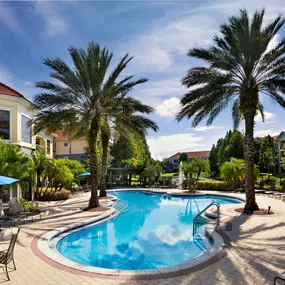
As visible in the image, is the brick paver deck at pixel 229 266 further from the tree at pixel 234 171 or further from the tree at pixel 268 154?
the tree at pixel 268 154

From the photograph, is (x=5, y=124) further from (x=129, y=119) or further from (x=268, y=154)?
(x=268, y=154)

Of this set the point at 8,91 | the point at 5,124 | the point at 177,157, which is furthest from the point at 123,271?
the point at 177,157

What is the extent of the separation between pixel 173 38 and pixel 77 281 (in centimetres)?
1262

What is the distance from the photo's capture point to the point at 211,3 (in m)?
12.5

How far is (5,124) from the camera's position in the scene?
21.3m

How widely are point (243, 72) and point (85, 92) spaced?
10.2 metres

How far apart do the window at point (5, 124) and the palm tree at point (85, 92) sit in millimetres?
4639

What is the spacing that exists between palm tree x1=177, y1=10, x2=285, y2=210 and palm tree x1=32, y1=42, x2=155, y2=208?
15.3 ft

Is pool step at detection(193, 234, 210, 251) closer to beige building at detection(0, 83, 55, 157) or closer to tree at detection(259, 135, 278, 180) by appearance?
beige building at detection(0, 83, 55, 157)

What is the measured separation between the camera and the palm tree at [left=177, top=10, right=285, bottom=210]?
15.6 metres

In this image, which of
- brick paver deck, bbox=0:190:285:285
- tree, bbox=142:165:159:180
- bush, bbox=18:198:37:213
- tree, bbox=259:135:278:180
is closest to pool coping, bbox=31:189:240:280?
brick paver deck, bbox=0:190:285:285

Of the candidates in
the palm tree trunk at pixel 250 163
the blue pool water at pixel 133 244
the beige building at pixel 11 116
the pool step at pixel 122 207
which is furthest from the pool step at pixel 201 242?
the beige building at pixel 11 116

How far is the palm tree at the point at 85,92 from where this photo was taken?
57.2 ft

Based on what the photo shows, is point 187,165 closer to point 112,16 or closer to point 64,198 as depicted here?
point 64,198
